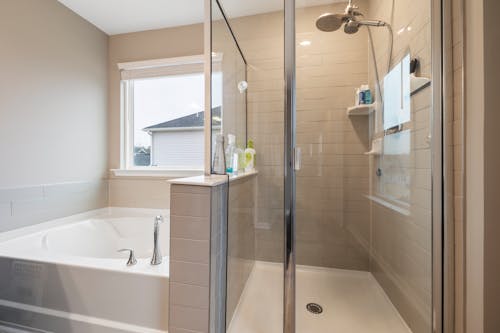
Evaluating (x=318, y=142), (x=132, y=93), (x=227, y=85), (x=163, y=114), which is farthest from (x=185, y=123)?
(x=318, y=142)

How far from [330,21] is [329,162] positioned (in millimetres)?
924

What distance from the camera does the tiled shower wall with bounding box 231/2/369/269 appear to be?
1355mm

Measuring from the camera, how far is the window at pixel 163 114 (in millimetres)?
2053

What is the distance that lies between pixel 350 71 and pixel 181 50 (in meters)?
1.56

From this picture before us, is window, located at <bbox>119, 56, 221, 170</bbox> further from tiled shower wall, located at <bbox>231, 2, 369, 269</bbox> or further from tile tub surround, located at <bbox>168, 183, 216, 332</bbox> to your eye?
tile tub surround, located at <bbox>168, 183, 216, 332</bbox>

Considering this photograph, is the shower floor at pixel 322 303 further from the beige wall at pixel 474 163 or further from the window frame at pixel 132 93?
the window frame at pixel 132 93

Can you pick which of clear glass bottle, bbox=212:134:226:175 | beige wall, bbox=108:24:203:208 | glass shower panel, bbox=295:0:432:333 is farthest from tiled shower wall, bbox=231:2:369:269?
beige wall, bbox=108:24:203:208

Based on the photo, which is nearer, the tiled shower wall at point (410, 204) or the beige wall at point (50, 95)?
Result: the tiled shower wall at point (410, 204)

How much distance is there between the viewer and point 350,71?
1.40m

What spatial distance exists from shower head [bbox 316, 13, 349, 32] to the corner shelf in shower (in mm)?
537

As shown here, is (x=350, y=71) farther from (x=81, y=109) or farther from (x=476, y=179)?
(x=81, y=109)

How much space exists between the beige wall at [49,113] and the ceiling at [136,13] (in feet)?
0.38

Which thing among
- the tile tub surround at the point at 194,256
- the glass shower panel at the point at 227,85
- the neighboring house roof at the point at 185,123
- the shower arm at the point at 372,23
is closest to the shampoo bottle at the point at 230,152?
the glass shower panel at the point at 227,85

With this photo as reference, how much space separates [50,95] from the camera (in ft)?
5.39
